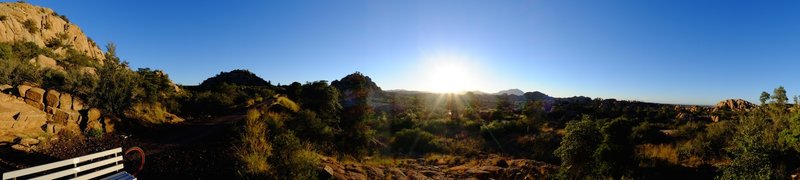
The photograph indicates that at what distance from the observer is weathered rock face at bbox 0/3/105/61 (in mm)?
40438

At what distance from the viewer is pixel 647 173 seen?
1579cm

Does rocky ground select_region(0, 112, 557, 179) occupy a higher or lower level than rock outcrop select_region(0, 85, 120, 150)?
lower

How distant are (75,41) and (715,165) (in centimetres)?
7303

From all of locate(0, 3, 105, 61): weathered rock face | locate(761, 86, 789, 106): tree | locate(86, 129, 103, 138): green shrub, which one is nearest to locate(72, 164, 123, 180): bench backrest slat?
locate(86, 129, 103, 138): green shrub

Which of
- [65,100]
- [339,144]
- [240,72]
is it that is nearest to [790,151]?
[339,144]

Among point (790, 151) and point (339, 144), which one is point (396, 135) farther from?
point (790, 151)

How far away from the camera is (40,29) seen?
48375 millimetres

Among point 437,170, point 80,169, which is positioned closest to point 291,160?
point 80,169

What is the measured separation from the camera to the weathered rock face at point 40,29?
4044 centimetres

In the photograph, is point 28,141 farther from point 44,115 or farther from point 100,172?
point 100,172

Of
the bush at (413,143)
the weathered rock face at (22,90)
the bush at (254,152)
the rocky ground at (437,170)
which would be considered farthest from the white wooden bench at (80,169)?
the bush at (413,143)

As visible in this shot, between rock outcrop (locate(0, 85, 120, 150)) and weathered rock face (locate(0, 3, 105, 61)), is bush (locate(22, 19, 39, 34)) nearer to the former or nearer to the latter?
weathered rock face (locate(0, 3, 105, 61))

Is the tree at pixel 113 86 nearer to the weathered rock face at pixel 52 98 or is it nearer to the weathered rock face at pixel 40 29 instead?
the weathered rock face at pixel 52 98

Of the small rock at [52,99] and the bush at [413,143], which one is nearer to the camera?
the small rock at [52,99]
